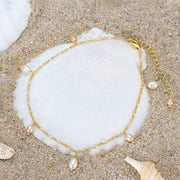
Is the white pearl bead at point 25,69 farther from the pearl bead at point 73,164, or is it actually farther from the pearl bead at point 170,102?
the pearl bead at point 170,102

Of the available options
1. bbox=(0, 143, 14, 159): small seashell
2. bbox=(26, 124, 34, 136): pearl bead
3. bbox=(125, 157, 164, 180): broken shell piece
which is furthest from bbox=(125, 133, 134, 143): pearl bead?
bbox=(0, 143, 14, 159): small seashell

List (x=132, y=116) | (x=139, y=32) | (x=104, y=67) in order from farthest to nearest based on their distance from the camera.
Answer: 1. (x=139, y=32)
2. (x=132, y=116)
3. (x=104, y=67)

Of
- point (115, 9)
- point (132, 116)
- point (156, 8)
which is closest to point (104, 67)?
point (132, 116)

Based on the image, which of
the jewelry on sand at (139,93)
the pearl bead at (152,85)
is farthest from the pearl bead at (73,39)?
the pearl bead at (152,85)

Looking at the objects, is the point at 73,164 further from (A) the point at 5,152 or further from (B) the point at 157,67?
(B) the point at 157,67

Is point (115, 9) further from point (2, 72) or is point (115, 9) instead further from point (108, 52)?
point (2, 72)

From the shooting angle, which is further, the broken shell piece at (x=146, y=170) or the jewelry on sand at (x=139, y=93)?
the jewelry on sand at (x=139, y=93)

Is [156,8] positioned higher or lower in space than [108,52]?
higher
